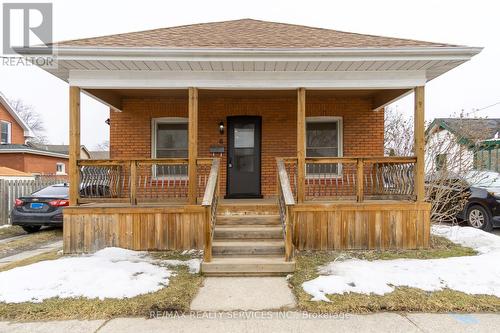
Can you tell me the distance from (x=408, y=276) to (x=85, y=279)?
15.0 ft

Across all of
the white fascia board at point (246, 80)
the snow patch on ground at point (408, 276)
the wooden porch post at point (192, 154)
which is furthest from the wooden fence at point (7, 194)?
the snow patch on ground at point (408, 276)

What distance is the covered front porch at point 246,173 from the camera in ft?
22.0

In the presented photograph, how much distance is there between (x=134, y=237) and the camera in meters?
6.71

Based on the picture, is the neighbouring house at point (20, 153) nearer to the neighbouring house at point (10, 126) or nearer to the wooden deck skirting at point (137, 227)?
the neighbouring house at point (10, 126)

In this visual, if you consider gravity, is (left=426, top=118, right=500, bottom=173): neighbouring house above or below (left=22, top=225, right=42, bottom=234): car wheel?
above

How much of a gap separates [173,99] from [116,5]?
16.7 meters

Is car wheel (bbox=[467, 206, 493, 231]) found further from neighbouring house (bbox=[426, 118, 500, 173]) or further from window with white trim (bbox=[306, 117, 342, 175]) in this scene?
window with white trim (bbox=[306, 117, 342, 175])

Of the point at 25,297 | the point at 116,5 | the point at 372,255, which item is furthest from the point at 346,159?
the point at 116,5

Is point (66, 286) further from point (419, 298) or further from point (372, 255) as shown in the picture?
point (372, 255)

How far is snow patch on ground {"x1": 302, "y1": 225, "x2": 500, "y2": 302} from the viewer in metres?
4.53

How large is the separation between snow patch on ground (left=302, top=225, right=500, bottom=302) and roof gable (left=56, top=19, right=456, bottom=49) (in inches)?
152

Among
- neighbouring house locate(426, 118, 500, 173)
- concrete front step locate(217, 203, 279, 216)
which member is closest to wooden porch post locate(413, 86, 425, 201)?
neighbouring house locate(426, 118, 500, 173)

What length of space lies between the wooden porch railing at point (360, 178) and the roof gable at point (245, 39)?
216cm

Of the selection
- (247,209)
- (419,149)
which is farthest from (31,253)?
(419,149)
